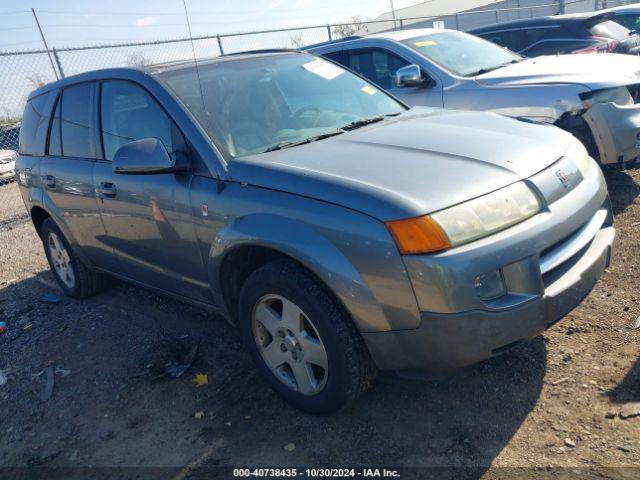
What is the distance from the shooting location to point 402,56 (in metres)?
6.24

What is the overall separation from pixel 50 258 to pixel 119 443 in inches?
112

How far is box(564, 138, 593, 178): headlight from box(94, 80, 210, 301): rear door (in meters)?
2.08

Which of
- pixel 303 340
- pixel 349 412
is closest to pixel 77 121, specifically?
pixel 303 340

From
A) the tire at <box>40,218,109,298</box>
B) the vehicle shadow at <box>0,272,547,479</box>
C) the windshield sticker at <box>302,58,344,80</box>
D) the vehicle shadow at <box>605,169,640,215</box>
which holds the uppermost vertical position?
the windshield sticker at <box>302,58,344,80</box>

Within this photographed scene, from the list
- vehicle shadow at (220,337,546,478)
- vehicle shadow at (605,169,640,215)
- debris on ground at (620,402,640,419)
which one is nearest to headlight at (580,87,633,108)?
vehicle shadow at (605,169,640,215)

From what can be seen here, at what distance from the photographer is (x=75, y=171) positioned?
4102 millimetres

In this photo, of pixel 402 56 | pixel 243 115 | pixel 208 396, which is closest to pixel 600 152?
pixel 402 56

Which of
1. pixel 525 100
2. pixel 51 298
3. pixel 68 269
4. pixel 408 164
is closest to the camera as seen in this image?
pixel 408 164

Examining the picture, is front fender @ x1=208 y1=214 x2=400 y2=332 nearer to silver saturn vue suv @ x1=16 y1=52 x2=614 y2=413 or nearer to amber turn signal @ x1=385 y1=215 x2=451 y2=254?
A: silver saturn vue suv @ x1=16 y1=52 x2=614 y2=413

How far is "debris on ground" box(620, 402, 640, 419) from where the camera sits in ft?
8.40

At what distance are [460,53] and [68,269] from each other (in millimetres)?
4717

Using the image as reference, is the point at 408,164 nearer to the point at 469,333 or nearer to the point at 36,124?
the point at 469,333

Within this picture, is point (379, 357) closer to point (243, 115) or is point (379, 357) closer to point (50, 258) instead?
point (243, 115)

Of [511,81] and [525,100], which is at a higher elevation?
[511,81]
